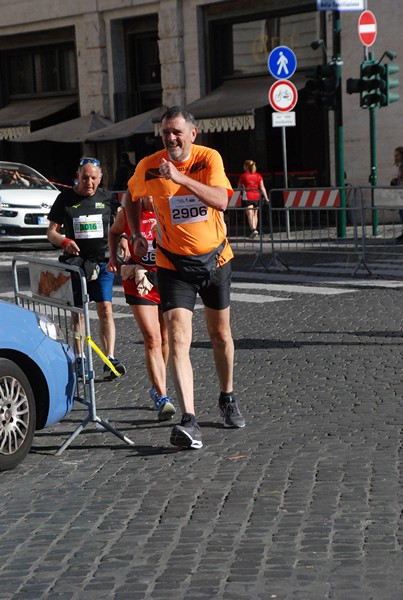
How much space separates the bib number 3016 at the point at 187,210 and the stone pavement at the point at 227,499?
131 centimetres

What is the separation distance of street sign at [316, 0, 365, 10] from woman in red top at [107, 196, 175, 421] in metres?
14.5

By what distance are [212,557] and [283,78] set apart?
1899 cm

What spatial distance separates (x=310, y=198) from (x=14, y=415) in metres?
11.2

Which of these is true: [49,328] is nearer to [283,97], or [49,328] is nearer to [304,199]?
[304,199]

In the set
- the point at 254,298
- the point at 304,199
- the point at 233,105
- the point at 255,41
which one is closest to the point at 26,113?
the point at 255,41

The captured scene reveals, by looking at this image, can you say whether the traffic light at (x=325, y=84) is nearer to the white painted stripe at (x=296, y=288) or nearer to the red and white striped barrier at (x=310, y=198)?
the red and white striped barrier at (x=310, y=198)

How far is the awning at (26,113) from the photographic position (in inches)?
1339

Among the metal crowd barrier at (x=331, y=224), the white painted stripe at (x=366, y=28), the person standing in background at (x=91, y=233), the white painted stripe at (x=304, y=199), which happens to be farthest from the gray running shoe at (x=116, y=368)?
the white painted stripe at (x=366, y=28)

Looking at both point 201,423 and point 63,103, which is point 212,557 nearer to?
point 201,423

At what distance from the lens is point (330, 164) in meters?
27.9

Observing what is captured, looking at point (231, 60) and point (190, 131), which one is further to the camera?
point (231, 60)

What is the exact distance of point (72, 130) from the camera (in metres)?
32.3

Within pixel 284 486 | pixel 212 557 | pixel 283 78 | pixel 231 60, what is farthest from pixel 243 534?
pixel 231 60

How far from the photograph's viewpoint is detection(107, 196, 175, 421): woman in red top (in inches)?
317
